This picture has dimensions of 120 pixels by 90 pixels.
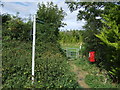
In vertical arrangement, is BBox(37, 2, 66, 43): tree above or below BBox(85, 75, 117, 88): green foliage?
above

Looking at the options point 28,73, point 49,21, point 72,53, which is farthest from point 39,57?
point 72,53

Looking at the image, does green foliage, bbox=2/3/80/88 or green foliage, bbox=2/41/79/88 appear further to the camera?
green foliage, bbox=2/3/80/88

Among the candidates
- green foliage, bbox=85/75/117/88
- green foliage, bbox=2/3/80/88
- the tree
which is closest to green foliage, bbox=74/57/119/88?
green foliage, bbox=85/75/117/88

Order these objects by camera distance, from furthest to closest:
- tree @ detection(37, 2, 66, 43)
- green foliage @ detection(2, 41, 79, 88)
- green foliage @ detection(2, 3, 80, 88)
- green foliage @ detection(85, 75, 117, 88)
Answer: tree @ detection(37, 2, 66, 43) < green foliage @ detection(85, 75, 117, 88) < green foliage @ detection(2, 3, 80, 88) < green foliage @ detection(2, 41, 79, 88)

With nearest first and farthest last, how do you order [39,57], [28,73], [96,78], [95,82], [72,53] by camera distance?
[28,73] → [95,82] → [96,78] → [39,57] → [72,53]

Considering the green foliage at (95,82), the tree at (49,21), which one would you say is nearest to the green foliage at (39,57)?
→ the tree at (49,21)

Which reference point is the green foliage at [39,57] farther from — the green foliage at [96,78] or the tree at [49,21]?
the green foliage at [96,78]

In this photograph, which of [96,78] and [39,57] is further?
[39,57]

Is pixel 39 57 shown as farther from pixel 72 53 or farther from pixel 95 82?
pixel 72 53

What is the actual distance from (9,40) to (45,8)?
2.39 meters

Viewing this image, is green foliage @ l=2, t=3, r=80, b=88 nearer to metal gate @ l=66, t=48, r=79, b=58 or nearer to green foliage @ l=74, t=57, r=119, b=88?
green foliage @ l=74, t=57, r=119, b=88

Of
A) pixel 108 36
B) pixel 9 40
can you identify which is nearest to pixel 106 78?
pixel 108 36

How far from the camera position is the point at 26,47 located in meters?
5.17

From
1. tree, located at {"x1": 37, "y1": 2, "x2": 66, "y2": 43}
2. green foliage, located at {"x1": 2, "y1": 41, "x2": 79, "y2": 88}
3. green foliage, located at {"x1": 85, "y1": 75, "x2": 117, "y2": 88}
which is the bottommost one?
green foliage, located at {"x1": 85, "y1": 75, "x2": 117, "y2": 88}
